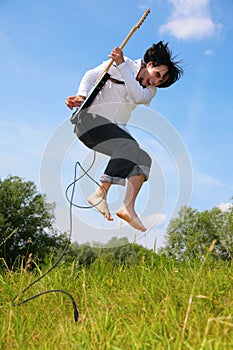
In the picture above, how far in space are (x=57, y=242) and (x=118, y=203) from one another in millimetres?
21194

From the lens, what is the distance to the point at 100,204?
159 inches

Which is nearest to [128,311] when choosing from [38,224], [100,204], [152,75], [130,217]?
[130,217]

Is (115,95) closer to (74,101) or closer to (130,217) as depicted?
(74,101)

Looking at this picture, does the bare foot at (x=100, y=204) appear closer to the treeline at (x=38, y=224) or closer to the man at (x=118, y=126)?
the man at (x=118, y=126)

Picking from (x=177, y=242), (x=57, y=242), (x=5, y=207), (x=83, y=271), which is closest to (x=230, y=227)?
(x=177, y=242)

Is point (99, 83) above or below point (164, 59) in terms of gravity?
below

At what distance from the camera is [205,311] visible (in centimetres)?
295

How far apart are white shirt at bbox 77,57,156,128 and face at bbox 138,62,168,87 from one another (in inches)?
2.2

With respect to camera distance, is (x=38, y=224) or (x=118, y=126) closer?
(x=118, y=126)

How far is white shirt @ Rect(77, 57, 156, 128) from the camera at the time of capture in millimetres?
4020

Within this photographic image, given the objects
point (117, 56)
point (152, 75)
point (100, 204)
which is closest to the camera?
point (117, 56)

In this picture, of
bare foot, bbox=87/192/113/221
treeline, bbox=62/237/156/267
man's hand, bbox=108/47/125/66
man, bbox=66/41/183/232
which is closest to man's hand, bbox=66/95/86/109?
man, bbox=66/41/183/232

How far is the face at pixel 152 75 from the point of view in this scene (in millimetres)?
4207

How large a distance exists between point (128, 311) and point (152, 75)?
6.87 feet
